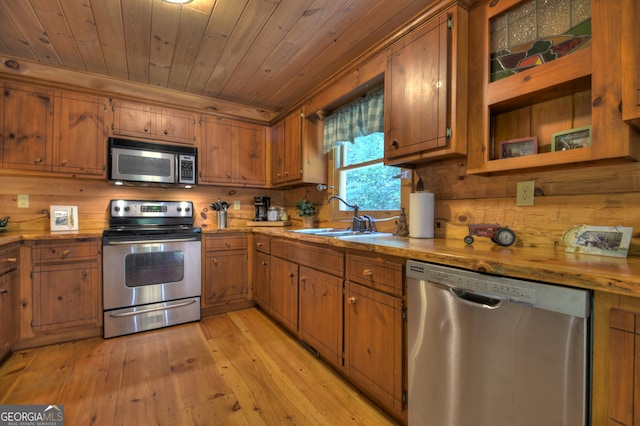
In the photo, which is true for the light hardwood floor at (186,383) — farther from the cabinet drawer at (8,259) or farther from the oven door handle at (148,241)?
the oven door handle at (148,241)

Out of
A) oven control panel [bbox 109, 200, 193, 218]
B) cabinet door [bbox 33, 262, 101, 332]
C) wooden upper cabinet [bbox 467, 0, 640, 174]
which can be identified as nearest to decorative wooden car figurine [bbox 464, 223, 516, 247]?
wooden upper cabinet [bbox 467, 0, 640, 174]

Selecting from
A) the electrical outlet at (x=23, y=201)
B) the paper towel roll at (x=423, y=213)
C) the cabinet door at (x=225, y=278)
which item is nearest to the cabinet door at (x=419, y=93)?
the paper towel roll at (x=423, y=213)

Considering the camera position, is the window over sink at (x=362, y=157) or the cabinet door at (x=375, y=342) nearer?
the cabinet door at (x=375, y=342)

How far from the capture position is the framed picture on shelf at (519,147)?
140 cm

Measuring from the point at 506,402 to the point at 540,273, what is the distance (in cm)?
46

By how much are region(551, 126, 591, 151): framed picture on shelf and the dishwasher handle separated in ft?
2.53

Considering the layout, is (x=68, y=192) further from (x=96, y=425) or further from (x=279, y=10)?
(x=279, y=10)

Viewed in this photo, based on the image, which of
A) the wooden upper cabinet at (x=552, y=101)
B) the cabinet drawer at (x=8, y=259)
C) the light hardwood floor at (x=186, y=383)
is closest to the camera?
the wooden upper cabinet at (x=552, y=101)

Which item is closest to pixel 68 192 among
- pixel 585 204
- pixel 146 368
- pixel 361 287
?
pixel 146 368

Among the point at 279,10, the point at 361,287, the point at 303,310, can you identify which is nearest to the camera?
the point at 361,287

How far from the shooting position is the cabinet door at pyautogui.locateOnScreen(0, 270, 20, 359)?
6.32 ft

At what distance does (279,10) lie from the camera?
1.78 metres

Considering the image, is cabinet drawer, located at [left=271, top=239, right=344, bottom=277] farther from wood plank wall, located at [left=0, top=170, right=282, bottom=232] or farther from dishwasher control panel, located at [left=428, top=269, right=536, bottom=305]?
wood plank wall, located at [left=0, top=170, right=282, bottom=232]

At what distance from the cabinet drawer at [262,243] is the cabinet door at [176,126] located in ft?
4.00
